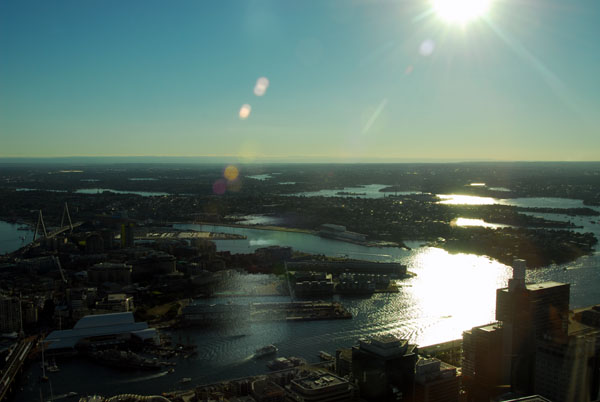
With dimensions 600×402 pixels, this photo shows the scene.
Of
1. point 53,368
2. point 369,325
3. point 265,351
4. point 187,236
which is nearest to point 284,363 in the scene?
point 265,351

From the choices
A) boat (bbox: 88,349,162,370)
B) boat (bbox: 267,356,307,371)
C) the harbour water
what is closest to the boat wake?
the harbour water

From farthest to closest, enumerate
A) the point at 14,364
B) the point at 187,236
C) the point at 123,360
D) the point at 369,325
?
the point at 187,236, the point at 369,325, the point at 123,360, the point at 14,364

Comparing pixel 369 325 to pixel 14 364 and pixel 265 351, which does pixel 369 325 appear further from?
pixel 14 364

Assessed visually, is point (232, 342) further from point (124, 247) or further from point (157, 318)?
point (124, 247)

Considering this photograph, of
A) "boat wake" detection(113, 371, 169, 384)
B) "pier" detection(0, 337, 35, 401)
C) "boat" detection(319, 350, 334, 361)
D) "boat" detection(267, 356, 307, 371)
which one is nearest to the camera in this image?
"pier" detection(0, 337, 35, 401)

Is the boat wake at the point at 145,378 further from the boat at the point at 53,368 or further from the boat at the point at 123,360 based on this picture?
the boat at the point at 53,368

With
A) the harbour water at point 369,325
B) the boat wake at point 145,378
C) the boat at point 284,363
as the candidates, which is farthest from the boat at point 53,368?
the boat at point 284,363

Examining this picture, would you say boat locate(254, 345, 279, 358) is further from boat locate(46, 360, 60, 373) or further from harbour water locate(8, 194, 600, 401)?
boat locate(46, 360, 60, 373)
